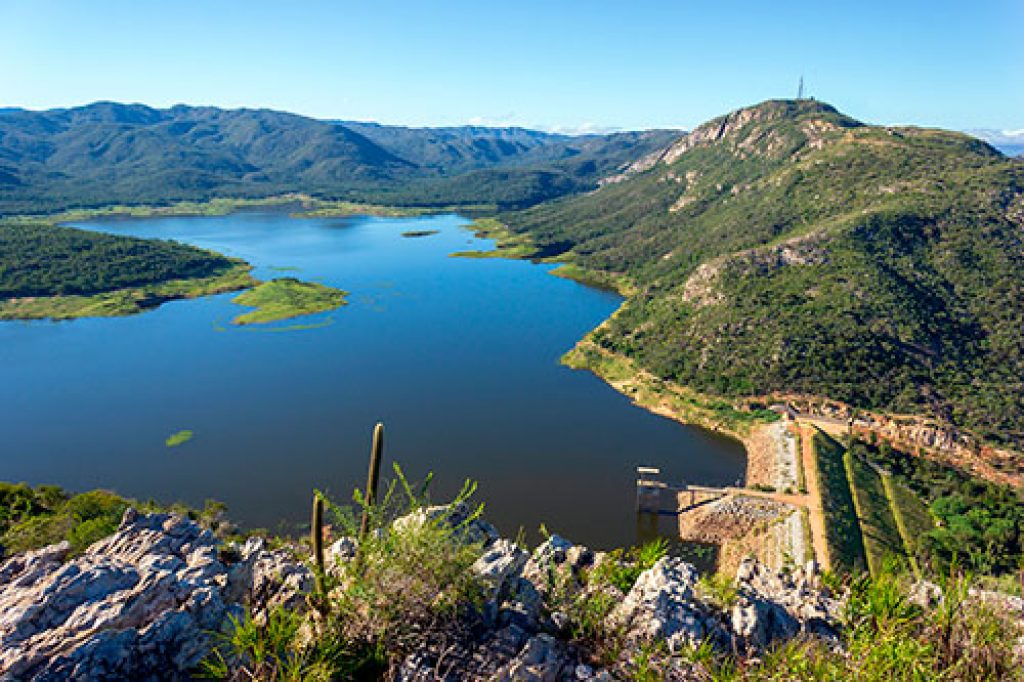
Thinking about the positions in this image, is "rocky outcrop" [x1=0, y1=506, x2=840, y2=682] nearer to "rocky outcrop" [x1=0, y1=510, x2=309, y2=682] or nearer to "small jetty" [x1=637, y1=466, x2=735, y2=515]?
"rocky outcrop" [x1=0, y1=510, x2=309, y2=682]

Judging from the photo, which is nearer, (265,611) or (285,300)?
(265,611)

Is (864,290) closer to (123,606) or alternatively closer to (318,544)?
(318,544)

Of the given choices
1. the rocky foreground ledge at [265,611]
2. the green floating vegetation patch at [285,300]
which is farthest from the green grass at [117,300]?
the rocky foreground ledge at [265,611]

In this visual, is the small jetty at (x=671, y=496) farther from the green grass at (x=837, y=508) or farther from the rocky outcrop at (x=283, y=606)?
the rocky outcrop at (x=283, y=606)

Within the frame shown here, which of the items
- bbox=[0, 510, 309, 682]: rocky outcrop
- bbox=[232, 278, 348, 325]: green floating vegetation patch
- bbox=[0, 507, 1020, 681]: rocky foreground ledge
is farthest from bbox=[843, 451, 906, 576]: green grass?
bbox=[232, 278, 348, 325]: green floating vegetation patch

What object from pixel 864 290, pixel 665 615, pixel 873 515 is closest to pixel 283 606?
pixel 665 615

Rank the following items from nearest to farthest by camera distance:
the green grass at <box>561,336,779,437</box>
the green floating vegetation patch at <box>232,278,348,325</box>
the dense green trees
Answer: the green grass at <box>561,336,779,437</box>
the green floating vegetation patch at <box>232,278,348,325</box>
the dense green trees
